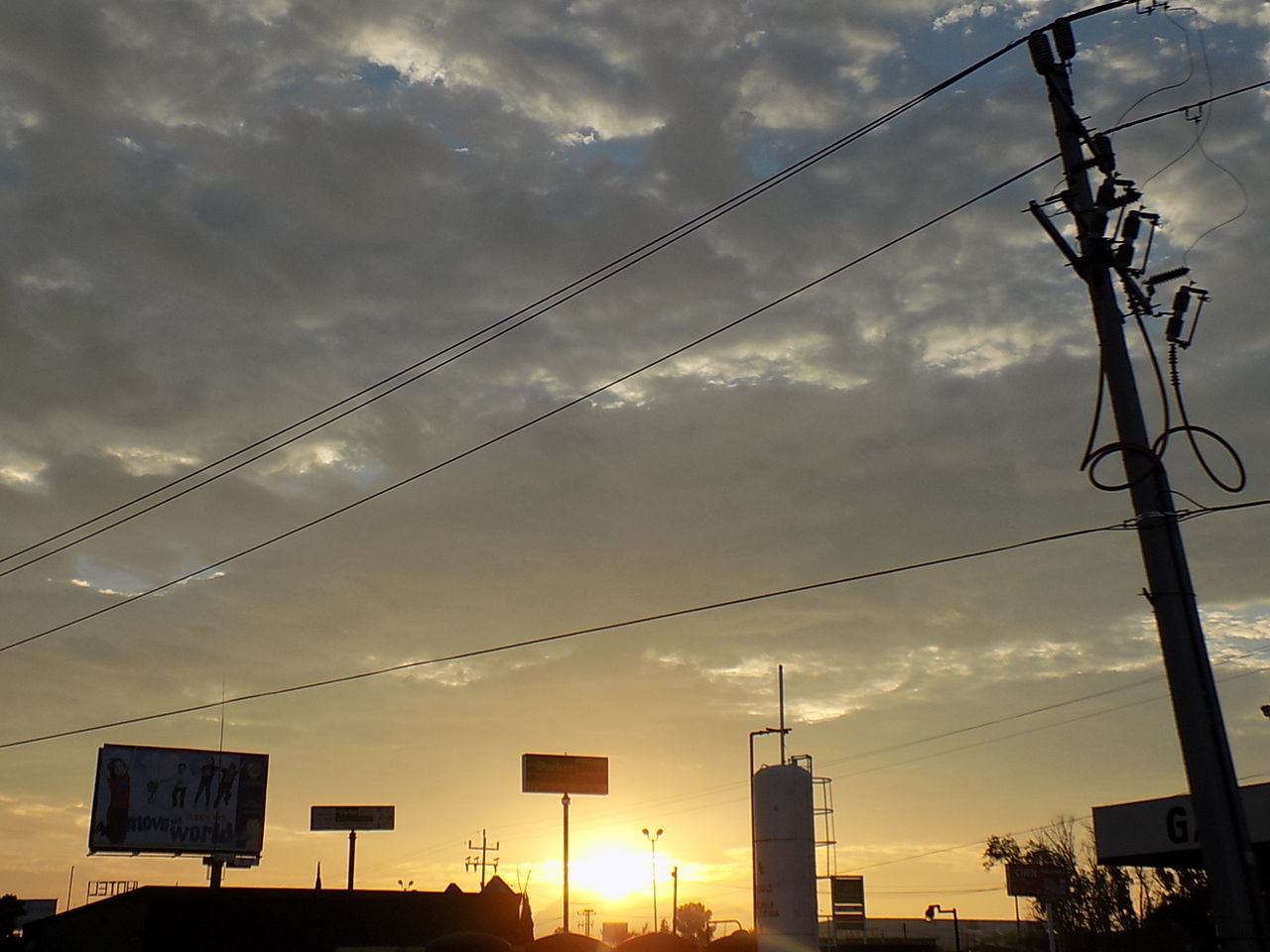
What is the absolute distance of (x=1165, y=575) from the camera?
12062 millimetres

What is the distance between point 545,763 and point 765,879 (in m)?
58.4

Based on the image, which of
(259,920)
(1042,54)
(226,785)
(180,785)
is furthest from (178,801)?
(1042,54)

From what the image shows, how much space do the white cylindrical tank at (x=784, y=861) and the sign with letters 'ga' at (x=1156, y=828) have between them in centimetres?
814

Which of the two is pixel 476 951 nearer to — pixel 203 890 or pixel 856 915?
pixel 203 890

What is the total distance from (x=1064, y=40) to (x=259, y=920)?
44.5 meters

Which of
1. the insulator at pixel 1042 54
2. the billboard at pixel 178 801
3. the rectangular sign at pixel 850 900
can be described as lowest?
the rectangular sign at pixel 850 900

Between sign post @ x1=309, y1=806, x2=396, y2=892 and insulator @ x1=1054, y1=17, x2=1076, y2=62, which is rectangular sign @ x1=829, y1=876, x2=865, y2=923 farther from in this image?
insulator @ x1=1054, y1=17, x2=1076, y2=62

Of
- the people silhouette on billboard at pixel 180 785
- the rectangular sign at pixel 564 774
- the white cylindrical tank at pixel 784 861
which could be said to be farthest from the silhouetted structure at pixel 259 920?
the rectangular sign at pixel 564 774

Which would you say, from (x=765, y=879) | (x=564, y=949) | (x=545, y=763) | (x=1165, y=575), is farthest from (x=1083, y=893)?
(x=1165, y=575)

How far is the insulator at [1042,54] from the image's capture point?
14.5 meters

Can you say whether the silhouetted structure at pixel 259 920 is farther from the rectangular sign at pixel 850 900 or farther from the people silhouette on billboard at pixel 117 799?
the rectangular sign at pixel 850 900

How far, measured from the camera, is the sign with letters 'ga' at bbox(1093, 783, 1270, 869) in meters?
24.7

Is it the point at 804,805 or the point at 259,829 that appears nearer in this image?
the point at 804,805

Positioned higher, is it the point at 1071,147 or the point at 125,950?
the point at 1071,147
